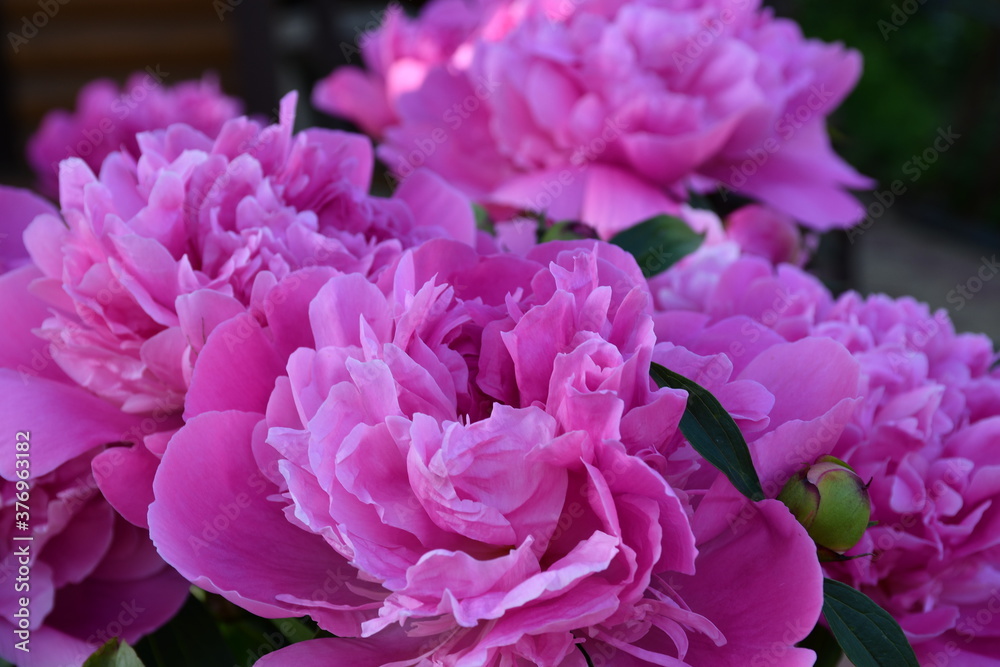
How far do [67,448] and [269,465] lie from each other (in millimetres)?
108

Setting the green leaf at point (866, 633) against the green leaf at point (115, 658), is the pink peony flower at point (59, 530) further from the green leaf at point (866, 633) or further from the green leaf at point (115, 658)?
the green leaf at point (866, 633)

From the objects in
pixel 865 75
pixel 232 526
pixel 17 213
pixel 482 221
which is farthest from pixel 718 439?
pixel 865 75

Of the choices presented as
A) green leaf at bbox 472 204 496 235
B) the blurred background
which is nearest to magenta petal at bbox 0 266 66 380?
green leaf at bbox 472 204 496 235

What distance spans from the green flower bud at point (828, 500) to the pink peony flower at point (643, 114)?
34cm

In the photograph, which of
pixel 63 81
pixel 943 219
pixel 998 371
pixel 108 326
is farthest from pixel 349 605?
pixel 943 219

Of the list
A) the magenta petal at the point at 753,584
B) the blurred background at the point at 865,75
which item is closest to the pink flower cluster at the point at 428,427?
the magenta petal at the point at 753,584

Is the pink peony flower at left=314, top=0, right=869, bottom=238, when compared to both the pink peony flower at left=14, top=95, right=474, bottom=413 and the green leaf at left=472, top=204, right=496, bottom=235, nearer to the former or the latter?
the green leaf at left=472, top=204, right=496, bottom=235

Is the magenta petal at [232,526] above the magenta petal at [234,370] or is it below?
below

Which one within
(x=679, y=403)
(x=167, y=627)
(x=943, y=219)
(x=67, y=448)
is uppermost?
(x=679, y=403)

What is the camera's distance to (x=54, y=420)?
1.40 ft

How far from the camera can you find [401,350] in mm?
353

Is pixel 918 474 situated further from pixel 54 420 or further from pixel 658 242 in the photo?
pixel 54 420

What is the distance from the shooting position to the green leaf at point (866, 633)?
0.37 meters

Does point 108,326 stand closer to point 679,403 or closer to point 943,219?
point 679,403
